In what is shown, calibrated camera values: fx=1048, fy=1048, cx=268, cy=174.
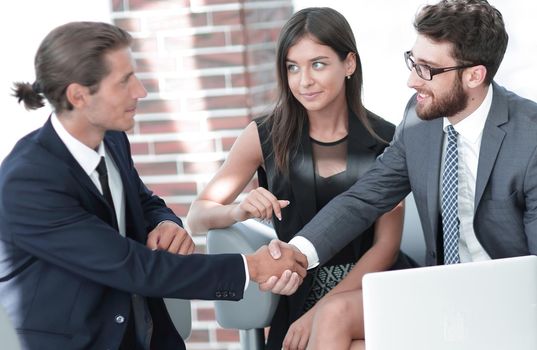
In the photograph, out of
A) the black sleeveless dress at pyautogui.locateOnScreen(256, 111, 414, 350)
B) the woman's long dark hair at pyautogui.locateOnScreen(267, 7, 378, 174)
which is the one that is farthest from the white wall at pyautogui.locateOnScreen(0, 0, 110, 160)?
the black sleeveless dress at pyautogui.locateOnScreen(256, 111, 414, 350)

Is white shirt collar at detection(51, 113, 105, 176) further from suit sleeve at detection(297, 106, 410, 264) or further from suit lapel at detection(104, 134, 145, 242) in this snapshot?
suit sleeve at detection(297, 106, 410, 264)

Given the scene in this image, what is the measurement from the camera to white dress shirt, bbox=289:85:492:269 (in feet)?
9.23

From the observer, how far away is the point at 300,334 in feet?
9.36

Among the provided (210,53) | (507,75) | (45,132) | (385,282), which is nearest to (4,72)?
(210,53)

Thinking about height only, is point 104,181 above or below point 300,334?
above

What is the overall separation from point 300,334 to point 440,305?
2.40ft

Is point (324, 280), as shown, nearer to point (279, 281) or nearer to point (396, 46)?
point (279, 281)

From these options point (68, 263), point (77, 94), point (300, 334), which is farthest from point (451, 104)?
point (68, 263)

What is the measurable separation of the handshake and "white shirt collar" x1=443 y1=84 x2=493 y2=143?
566 mm

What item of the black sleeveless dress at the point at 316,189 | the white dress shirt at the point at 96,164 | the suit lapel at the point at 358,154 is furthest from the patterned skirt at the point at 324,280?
the white dress shirt at the point at 96,164

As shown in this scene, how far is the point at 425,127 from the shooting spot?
2922mm

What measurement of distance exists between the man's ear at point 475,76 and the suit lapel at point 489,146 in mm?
98

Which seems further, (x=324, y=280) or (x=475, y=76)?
(x=324, y=280)

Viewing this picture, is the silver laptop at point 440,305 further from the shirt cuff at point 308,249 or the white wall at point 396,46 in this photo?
the white wall at point 396,46
